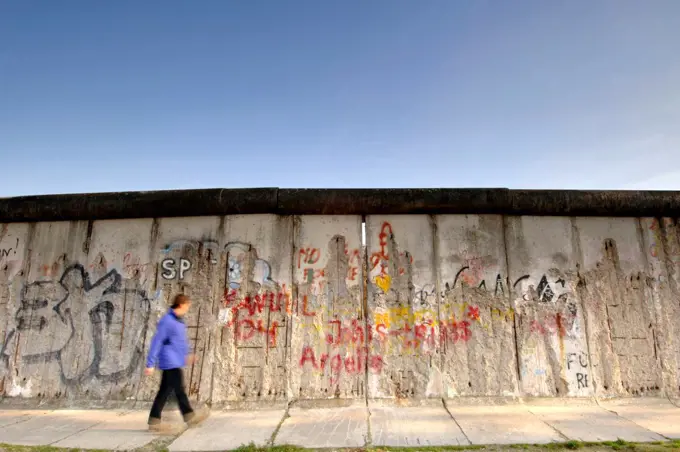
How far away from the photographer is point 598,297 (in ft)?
20.9

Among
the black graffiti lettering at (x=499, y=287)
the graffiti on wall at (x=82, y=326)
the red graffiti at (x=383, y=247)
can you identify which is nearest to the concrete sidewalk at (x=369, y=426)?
the graffiti on wall at (x=82, y=326)

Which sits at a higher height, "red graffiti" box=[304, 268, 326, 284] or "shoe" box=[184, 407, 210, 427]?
"red graffiti" box=[304, 268, 326, 284]

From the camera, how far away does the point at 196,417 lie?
5.05m

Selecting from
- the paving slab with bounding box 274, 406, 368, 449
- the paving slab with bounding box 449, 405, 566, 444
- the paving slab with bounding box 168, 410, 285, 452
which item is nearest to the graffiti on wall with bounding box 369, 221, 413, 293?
the paving slab with bounding box 274, 406, 368, 449

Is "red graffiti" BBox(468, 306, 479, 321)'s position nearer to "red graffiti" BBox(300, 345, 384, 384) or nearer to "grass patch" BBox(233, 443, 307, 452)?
"red graffiti" BBox(300, 345, 384, 384)

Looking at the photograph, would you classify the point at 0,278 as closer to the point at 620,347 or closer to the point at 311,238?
the point at 311,238

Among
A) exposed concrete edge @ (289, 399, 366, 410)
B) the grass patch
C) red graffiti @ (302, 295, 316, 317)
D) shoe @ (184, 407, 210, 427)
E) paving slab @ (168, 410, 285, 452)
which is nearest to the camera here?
the grass patch

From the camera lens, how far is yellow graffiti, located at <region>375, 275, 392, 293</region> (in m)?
6.32

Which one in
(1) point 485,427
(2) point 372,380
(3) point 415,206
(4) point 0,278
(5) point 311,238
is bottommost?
(1) point 485,427

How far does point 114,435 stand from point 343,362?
2926 millimetres

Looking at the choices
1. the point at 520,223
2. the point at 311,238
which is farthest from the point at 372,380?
the point at 520,223

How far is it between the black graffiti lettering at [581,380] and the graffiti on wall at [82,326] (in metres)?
6.29

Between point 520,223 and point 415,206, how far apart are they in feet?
5.52

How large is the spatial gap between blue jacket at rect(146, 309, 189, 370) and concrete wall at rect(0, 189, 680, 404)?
125cm
